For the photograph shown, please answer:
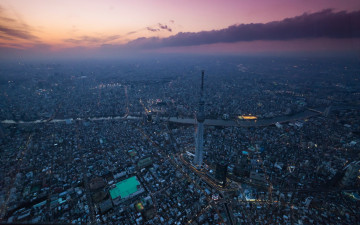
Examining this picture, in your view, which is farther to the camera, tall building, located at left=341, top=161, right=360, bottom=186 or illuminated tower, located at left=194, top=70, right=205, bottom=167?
illuminated tower, located at left=194, top=70, right=205, bottom=167

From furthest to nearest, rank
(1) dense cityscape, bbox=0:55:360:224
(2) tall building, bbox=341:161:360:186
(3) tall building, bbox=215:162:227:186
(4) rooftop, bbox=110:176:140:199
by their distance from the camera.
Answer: (2) tall building, bbox=341:161:360:186 < (3) tall building, bbox=215:162:227:186 < (4) rooftop, bbox=110:176:140:199 < (1) dense cityscape, bbox=0:55:360:224

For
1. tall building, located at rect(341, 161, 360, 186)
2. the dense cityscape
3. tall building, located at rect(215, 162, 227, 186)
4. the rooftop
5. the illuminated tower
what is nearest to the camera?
the dense cityscape

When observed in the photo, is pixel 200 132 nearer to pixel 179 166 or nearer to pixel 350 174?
pixel 179 166

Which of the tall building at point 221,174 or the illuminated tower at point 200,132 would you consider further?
the illuminated tower at point 200,132

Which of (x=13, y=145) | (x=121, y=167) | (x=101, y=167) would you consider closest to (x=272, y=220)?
(x=121, y=167)

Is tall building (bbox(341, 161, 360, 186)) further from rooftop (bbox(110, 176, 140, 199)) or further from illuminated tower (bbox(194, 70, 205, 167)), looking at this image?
rooftop (bbox(110, 176, 140, 199))

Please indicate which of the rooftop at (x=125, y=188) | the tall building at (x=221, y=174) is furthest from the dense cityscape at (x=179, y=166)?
the tall building at (x=221, y=174)

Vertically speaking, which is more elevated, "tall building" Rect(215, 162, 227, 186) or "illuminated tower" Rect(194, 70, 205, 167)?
"illuminated tower" Rect(194, 70, 205, 167)

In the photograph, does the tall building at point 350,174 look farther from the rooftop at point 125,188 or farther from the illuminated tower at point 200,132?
the rooftop at point 125,188

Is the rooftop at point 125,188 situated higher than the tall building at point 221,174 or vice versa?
the tall building at point 221,174

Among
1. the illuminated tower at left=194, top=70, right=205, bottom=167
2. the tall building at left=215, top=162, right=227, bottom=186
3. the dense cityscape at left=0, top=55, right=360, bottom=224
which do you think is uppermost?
the illuminated tower at left=194, top=70, right=205, bottom=167

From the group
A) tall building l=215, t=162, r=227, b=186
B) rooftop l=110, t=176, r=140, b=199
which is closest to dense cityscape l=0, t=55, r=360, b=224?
rooftop l=110, t=176, r=140, b=199

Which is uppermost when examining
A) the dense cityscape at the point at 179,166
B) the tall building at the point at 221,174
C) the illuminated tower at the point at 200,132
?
the illuminated tower at the point at 200,132
